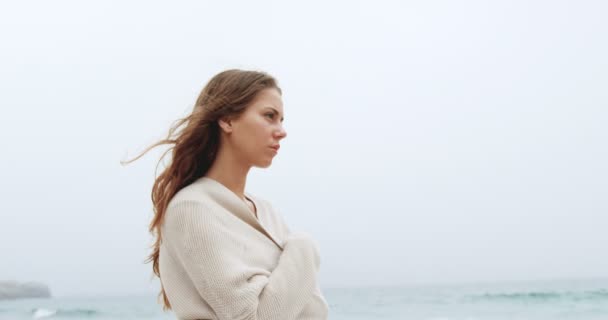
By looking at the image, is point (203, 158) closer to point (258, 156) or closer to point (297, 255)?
point (258, 156)

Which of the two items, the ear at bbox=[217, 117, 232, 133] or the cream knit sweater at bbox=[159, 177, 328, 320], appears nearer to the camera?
the cream knit sweater at bbox=[159, 177, 328, 320]

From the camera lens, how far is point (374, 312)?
22.5 meters

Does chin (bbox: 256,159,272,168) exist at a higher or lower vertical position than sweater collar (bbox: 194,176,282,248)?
higher

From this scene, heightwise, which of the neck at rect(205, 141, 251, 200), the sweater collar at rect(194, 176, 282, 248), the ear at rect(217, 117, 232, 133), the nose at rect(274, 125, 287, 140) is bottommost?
the sweater collar at rect(194, 176, 282, 248)

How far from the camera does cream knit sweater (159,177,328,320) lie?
177 centimetres

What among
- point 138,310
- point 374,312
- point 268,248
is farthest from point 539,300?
point 268,248

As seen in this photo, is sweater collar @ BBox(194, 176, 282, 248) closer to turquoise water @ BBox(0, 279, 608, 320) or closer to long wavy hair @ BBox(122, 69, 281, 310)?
long wavy hair @ BBox(122, 69, 281, 310)

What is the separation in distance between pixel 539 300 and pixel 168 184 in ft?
76.7

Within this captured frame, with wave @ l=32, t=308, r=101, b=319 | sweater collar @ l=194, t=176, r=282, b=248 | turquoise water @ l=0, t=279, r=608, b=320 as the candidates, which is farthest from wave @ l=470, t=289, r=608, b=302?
sweater collar @ l=194, t=176, r=282, b=248

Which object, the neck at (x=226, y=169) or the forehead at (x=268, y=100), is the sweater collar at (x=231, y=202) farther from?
the forehead at (x=268, y=100)

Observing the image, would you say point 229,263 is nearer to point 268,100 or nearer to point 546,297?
point 268,100

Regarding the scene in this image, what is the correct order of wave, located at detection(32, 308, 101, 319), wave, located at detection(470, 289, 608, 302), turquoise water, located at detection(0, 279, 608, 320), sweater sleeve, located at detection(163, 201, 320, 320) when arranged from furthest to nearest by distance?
wave, located at detection(32, 308, 101, 319) < wave, located at detection(470, 289, 608, 302) < turquoise water, located at detection(0, 279, 608, 320) < sweater sleeve, located at detection(163, 201, 320, 320)

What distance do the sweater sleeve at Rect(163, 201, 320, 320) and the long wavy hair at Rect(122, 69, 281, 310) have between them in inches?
6.0

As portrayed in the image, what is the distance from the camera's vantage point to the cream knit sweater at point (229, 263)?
1771 millimetres
